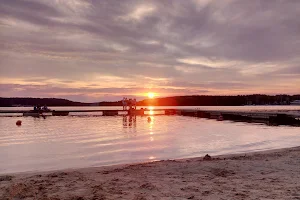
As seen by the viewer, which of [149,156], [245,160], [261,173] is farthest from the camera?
[149,156]

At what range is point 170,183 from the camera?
33.3 feet

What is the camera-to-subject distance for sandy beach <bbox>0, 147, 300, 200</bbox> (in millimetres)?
8664

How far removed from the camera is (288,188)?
906 centimetres

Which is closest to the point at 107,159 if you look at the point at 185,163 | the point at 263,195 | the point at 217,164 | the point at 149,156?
the point at 149,156

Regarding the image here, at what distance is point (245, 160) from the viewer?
14.9 metres

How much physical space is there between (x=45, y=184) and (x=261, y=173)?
872cm

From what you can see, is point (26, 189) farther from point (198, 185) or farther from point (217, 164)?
point (217, 164)

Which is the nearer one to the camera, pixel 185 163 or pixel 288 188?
pixel 288 188

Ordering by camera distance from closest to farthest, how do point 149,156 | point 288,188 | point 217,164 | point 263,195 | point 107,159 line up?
1. point 263,195
2. point 288,188
3. point 217,164
4. point 107,159
5. point 149,156

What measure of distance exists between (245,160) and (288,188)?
19.2ft

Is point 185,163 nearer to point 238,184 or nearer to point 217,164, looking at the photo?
point 217,164

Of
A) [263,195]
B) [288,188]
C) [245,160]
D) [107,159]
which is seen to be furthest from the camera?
[107,159]

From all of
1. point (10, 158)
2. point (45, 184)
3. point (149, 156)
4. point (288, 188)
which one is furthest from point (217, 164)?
point (10, 158)

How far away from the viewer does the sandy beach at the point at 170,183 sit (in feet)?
28.4
